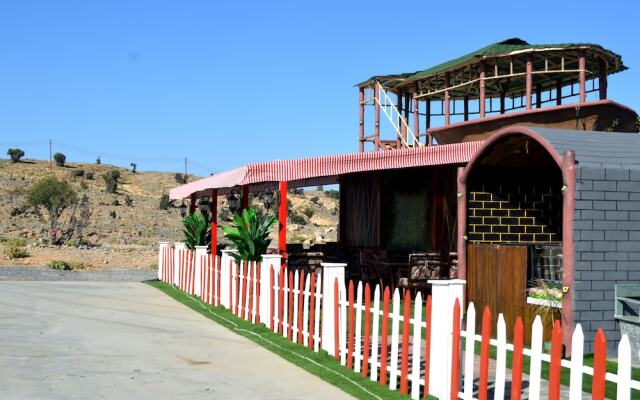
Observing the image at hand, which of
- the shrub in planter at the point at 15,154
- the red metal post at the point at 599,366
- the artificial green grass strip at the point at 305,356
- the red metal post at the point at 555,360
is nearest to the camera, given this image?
the red metal post at the point at 599,366

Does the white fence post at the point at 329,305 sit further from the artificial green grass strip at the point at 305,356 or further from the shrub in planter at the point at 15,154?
the shrub in planter at the point at 15,154

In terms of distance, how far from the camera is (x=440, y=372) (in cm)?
714

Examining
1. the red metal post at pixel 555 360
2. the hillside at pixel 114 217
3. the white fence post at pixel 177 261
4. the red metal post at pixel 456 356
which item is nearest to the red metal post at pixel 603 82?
the white fence post at pixel 177 261

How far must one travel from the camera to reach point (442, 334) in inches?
281

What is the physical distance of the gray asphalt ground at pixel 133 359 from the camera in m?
7.56

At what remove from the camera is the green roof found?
63.5 ft

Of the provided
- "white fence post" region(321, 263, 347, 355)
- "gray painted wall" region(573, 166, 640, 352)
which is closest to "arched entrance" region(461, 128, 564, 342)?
"gray painted wall" region(573, 166, 640, 352)

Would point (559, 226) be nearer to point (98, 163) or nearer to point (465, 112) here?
point (465, 112)

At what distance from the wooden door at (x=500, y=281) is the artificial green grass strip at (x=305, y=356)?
98.4 inches

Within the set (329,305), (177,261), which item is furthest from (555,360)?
(177,261)

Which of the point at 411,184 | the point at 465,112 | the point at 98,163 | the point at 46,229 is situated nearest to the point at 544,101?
the point at 465,112

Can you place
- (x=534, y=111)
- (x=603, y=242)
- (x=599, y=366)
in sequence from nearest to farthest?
(x=599, y=366) → (x=603, y=242) → (x=534, y=111)

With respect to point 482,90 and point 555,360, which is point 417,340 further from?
point 482,90

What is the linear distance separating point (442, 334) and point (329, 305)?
2.71 meters
